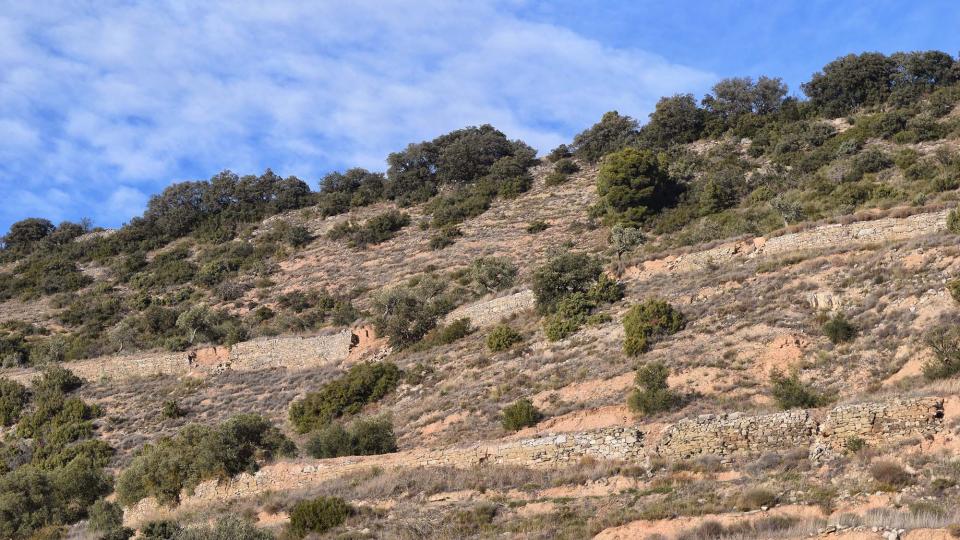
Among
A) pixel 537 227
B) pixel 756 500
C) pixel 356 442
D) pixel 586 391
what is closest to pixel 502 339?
pixel 586 391

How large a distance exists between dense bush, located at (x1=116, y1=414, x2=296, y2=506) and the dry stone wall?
1.17 feet

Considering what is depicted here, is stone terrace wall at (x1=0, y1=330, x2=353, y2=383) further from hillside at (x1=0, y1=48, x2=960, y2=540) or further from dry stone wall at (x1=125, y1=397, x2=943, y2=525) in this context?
dry stone wall at (x1=125, y1=397, x2=943, y2=525)

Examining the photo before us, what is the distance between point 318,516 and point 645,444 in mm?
6866

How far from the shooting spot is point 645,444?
60.1 ft

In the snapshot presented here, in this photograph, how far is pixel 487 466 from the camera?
19.1 meters

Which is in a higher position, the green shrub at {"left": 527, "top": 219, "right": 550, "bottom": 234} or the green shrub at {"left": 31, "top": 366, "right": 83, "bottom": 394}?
the green shrub at {"left": 527, "top": 219, "right": 550, "bottom": 234}

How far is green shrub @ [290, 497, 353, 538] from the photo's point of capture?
16.0 m

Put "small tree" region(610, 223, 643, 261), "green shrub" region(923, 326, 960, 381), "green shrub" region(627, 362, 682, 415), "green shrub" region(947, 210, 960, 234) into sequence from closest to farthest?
"green shrub" region(923, 326, 960, 381) < "green shrub" region(627, 362, 682, 415) < "green shrub" region(947, 210, 960, 234) < "small tree" region(610, 223, 643, 261)

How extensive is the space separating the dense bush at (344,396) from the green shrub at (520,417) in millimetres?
9087

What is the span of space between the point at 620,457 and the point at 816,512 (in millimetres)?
6212

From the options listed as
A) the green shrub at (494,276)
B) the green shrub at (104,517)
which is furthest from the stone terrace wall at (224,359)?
the green shrub at (104,517)

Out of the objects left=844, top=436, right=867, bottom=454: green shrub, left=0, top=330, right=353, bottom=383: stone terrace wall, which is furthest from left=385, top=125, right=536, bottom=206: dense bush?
left=844, top=436, right=867, bottom=454: green shrub

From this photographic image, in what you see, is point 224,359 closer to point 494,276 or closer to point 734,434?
point 494,276

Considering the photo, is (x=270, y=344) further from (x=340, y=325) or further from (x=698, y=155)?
(x=698, y=155)
